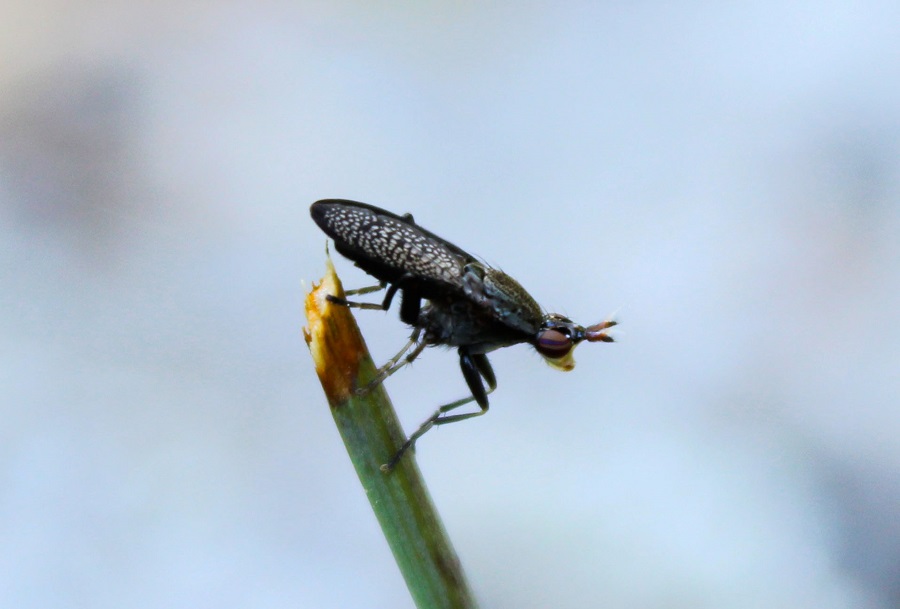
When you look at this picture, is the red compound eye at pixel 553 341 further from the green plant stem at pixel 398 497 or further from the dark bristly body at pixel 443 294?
the green plant stem at pixel 398 497

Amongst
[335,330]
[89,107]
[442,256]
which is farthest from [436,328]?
[89,107]

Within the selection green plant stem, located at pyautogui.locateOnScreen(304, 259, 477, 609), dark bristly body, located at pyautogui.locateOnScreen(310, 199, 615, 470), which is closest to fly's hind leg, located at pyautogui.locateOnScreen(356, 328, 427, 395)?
dark bristly body, located at pyautogui.locateOnScreen(310, 199, 615, 470)

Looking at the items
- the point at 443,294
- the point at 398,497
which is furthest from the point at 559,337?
the point at 398,497

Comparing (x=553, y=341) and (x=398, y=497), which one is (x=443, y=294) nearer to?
(x=553, y=341)

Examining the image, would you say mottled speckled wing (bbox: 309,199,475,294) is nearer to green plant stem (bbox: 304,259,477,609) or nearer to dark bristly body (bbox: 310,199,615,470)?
dark bristly body (bbox: 310,199,615,470)

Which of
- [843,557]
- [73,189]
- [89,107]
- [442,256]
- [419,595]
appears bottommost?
[843,557]

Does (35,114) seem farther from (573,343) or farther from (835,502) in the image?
(835,502)
